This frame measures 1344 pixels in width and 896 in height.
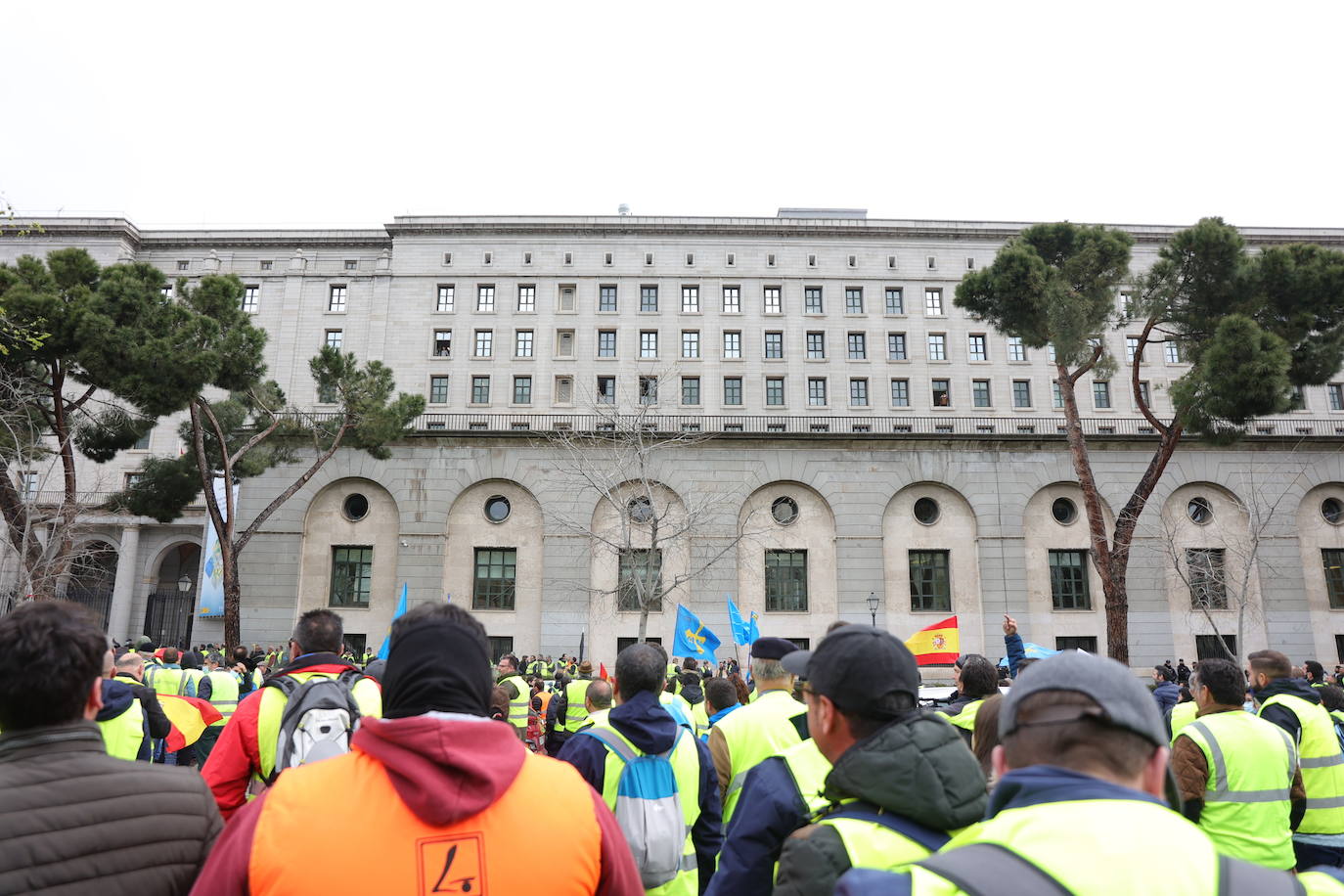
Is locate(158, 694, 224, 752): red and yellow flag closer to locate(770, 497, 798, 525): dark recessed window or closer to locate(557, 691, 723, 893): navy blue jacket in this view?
locate(557, 691, 723, 893): navy blue jacket

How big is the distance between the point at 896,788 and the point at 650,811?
240 cm

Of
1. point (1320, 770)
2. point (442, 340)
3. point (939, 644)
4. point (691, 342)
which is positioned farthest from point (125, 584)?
point (1320, 770)

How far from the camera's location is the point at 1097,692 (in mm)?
2059

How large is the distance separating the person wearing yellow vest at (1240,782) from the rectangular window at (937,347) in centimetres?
3790

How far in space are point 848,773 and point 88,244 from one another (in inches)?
2067

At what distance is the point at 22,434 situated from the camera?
80.3 ft

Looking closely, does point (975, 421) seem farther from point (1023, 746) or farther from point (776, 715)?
point (1023, 746)

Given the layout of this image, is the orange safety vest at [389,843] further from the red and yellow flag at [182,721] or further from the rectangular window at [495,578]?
the rectangular window at [495,578]

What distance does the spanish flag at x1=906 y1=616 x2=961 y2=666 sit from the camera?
14266 millimetres

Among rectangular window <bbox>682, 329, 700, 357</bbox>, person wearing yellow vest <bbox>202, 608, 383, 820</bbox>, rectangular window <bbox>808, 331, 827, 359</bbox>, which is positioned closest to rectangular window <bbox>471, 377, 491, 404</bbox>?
rectangular window <bbox>682, 329, 700, 357</bbox>

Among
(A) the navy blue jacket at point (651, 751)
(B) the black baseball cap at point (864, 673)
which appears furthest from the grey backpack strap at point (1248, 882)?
(A) the navy blue jacket at point (651, 751)

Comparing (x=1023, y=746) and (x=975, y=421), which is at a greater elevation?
(x=975, y=421)

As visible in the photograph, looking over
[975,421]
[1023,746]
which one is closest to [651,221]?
[975,421]

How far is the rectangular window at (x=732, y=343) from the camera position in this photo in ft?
137
